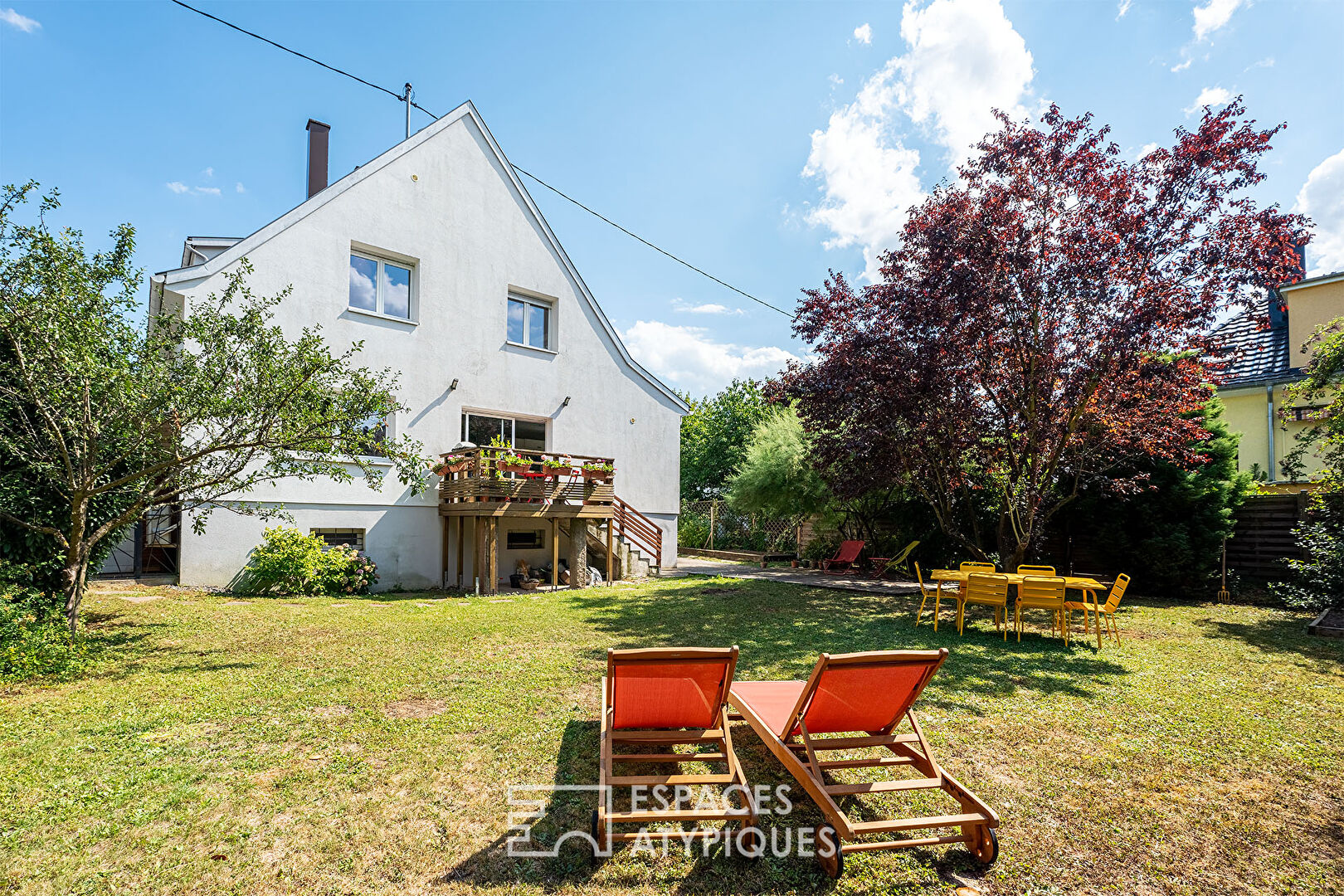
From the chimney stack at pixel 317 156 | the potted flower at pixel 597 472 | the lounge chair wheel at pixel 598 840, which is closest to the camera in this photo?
the lounge chair wheel at pixel 598 840

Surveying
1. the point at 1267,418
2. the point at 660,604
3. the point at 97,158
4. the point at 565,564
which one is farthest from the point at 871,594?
the point at 97,158

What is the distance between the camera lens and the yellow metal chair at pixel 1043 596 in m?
7.99

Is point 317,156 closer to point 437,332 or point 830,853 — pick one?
point 437,332

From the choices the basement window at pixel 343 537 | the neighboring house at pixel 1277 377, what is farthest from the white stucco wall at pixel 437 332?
the neighboring house at pixel 1277 377

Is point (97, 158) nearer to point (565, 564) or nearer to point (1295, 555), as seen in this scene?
point (565, 564)

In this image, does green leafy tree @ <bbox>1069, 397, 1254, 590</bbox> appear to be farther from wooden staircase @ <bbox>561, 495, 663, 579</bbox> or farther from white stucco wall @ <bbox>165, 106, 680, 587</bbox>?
white stucco wall @ <bbox>165, 106, 680, 587</bbox>

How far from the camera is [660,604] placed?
11102 mm

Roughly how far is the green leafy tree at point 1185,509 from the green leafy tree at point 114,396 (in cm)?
1346

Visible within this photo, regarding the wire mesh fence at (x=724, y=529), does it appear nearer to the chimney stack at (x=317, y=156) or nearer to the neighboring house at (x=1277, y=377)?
the neighboring house at (x=1277, y=377)

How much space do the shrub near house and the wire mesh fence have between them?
44.1 feet

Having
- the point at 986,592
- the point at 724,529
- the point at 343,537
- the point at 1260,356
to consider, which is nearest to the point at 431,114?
the point at 343,537

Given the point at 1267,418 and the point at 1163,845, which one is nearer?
the point at 1163,845

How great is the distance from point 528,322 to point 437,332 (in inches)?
99.4

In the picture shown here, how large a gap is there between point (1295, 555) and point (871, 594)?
8.02m
